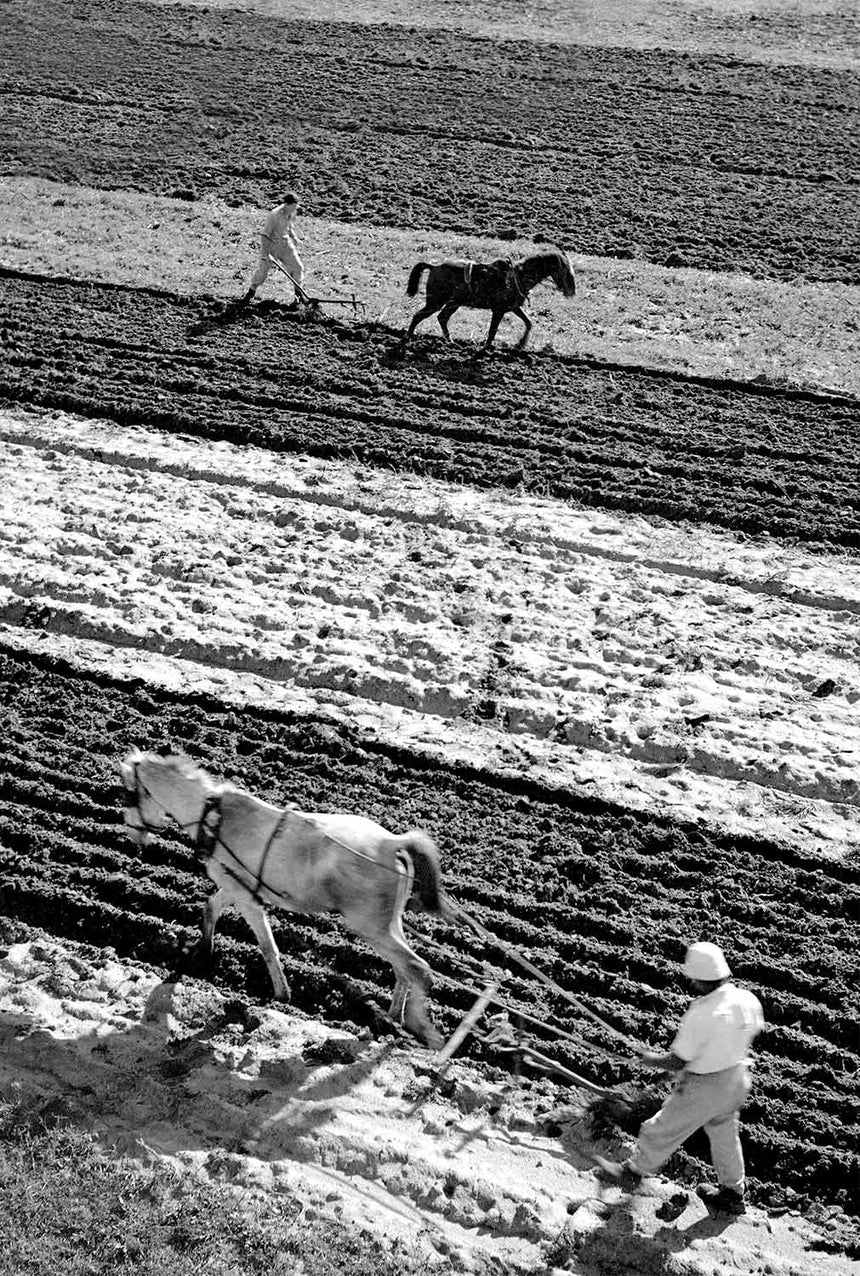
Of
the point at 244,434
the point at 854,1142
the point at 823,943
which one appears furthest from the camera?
the point at 244,434

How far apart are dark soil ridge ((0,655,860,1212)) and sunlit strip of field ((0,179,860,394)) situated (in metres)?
7.64

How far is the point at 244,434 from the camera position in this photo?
43.7 ft

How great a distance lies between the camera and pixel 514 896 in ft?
26.5

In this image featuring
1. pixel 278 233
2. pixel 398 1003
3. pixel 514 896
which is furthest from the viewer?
pixel 278 233

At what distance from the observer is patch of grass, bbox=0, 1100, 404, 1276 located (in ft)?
19.0

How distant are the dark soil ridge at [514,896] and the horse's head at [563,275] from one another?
25.1 ft

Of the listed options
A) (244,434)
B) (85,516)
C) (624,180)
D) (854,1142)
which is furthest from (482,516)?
(624,180)

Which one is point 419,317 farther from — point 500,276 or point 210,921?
point 210,921

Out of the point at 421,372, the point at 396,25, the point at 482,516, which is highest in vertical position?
the point at 396,25

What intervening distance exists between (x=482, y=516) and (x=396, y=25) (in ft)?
67.6

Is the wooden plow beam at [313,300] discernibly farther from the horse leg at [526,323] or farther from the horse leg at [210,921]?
the horse leg at [210,921]

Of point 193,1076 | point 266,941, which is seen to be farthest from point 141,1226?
point 266,941

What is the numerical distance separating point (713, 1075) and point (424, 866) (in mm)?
1848

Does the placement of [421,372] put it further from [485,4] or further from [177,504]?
[485,4]
